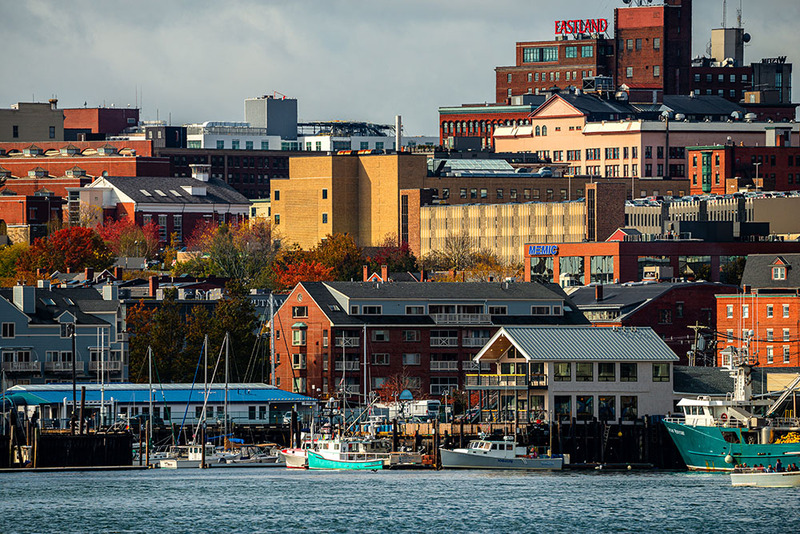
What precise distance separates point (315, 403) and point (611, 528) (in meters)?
60.6

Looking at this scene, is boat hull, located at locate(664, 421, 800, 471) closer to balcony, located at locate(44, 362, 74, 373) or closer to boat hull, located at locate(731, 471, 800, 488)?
boat hull, located at locate(731, 471, 800, 488)

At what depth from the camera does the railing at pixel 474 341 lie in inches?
7451

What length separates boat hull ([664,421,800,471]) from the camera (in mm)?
145500

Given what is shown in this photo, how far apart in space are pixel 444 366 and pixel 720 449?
1662 inches

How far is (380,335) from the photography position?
18762 cm

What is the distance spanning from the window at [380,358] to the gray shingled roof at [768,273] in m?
32.4

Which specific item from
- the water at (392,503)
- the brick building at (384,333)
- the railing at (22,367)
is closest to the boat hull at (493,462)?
the water at (392,503)

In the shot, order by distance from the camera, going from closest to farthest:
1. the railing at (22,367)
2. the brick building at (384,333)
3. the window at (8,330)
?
the railing at (22,367)
the window at (8,330)
the brick building at (384,333)

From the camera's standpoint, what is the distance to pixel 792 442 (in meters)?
145

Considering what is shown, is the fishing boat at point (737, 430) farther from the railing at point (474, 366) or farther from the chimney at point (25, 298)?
the chimney at point (25, 298)

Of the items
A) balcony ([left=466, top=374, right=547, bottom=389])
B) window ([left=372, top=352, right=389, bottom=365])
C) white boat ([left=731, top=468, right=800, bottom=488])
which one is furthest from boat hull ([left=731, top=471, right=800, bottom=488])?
window ([left=372, top=352, right=389, bottom=365])

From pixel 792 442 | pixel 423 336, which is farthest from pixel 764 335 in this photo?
pixel 792 442

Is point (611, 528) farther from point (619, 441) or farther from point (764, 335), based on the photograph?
point (764, 335)

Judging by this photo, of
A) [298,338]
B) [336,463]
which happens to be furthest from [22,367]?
[336,463]
